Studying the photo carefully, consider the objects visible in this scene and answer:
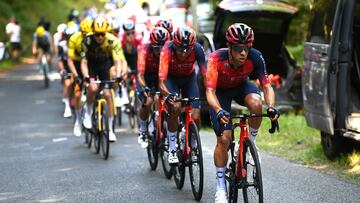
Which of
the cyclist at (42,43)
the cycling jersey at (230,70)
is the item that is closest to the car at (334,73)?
the cycling jersey at (230,70)

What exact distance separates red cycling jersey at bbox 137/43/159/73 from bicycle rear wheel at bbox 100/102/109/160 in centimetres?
101

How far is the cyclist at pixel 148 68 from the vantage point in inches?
432

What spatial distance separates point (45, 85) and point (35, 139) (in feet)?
40.5

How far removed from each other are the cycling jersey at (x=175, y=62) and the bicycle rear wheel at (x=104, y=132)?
2271mm

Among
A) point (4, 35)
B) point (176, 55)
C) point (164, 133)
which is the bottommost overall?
point (4, 35)

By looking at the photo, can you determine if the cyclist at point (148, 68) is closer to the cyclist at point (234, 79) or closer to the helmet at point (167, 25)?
the helmet at point (167, 25)

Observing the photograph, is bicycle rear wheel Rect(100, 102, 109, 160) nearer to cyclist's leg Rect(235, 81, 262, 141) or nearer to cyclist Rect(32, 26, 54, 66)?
cyclist's leg Rect(235, 81, 262, 141)

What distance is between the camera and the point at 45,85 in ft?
88.6

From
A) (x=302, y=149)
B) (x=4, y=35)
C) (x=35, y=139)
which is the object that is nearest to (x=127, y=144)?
(x=35, y=139)

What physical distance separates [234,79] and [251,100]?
0.27 meters

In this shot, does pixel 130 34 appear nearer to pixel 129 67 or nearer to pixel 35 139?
pixel 129 67

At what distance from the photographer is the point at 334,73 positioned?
10.3 metres

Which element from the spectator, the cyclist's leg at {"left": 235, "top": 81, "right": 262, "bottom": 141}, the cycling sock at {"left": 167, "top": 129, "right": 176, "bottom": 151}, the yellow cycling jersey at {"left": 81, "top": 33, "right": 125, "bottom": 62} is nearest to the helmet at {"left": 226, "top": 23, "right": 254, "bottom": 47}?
the cyclist's leg at {"left": 235, "top": 81, "right": 262, "bottom": 141}

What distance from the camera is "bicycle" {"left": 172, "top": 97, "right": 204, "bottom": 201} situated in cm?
877
